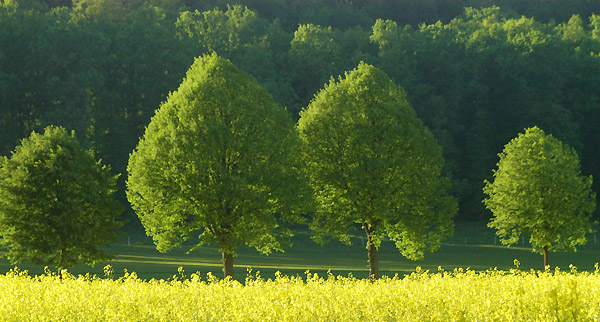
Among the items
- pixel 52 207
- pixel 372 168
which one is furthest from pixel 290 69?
pixel 52 207

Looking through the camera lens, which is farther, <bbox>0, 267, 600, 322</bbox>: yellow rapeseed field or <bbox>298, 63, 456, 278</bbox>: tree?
<bbox>298, 63, 456, 278</bbox>: tree

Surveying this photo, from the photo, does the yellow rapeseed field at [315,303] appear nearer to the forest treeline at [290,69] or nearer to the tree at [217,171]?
the tree at [217,171]

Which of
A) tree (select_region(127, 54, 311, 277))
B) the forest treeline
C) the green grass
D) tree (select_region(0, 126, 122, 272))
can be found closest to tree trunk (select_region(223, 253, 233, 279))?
tree (select_region(127, 54, 311, 277))

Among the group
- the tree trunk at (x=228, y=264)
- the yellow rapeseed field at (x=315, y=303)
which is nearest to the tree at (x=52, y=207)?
the tree trunk at (x=228, y=264)

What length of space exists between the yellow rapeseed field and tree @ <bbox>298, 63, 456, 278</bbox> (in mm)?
19660

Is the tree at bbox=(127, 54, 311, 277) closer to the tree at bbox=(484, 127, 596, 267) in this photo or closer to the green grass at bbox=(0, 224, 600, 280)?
the green grass at bbox=(0, 224, 600, 280)

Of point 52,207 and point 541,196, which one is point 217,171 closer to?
point 52,207

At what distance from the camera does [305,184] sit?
31.8m

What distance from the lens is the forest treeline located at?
239 feet

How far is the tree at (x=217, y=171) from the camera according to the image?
29422mm

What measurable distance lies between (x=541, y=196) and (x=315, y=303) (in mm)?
28913

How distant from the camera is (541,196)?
3847cm

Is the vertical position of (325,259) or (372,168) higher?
(372,168)

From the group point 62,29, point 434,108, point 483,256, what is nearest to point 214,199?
point 483,256
